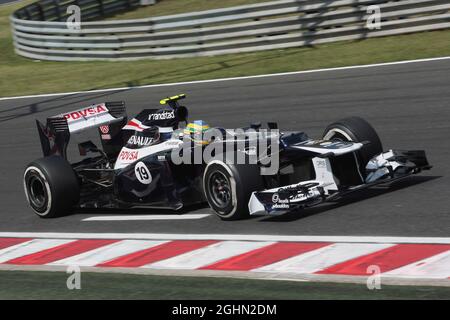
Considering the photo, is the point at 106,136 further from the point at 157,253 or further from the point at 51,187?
the point at 157,253

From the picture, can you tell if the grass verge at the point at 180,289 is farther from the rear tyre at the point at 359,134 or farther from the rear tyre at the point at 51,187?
the rear tyre at the point at 359,134

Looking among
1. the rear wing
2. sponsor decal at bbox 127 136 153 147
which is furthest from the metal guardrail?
sponsor decal at bbox 127 136 153 147

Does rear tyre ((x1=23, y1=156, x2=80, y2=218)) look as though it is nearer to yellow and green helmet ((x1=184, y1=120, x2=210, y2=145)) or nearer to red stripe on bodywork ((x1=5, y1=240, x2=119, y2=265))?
red stripe on bodywork ((x1=5, y1=240, x2=119, y2=265))

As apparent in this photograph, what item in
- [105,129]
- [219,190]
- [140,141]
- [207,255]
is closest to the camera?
[207,255]

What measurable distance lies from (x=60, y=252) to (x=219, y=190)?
1.59 m

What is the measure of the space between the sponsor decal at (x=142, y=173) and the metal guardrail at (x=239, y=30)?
1066 centimetres

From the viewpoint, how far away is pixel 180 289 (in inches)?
262

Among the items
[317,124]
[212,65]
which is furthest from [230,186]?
[212,65]

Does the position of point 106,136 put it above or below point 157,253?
above

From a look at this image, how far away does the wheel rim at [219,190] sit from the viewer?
342 inches

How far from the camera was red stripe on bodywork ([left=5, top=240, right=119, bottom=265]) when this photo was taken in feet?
27.3

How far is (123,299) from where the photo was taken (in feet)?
21.4

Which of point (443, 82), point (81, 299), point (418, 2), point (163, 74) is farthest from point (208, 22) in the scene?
point (81, 299)

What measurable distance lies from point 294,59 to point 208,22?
118 inches
